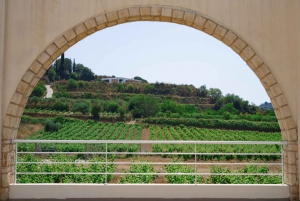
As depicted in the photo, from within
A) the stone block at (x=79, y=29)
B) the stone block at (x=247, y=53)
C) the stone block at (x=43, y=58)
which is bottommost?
the stone block at (x=43, y=58)

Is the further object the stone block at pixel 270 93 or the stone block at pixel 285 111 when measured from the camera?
the stone block at pixel 270 93

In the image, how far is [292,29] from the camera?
4.29 metres

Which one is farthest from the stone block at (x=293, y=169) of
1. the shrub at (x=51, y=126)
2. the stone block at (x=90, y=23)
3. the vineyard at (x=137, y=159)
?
the shrub at (x=51, y=126)

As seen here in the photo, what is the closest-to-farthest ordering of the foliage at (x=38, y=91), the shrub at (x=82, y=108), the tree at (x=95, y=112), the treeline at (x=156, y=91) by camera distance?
the tree at (x=95, y=112) < the shrub at (x=82, y=108) < the foliage at (x=38, y=91) < the treeline at (x=156, y=91)

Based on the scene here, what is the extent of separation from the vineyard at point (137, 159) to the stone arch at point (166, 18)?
0.29m

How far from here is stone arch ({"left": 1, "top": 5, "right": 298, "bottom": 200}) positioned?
418cm

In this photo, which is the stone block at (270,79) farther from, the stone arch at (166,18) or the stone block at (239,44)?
the stone block at (239,44)

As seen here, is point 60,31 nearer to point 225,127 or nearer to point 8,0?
point 8,0

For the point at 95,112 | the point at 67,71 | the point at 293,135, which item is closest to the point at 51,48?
Answer: the point at 293,135

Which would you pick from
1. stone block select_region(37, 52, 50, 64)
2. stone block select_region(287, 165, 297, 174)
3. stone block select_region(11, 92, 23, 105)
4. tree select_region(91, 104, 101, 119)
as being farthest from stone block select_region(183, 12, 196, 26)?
tree select_region(91, 104, 101, 119)

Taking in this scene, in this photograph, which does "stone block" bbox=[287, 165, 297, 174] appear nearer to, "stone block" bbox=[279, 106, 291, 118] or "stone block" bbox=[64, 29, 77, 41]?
"stone block" bbox=[279, 106, 291, 118]

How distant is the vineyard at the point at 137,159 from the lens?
18.5 feet

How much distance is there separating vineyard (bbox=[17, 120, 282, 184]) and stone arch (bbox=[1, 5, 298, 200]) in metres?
0.29

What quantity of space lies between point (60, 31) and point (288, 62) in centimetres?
300
